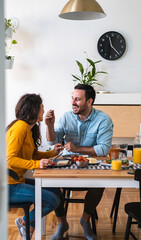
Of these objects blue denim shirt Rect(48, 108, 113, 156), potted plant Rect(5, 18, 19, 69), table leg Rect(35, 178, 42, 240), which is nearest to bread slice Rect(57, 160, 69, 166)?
table leg Rect(35, 178, 42, 240)

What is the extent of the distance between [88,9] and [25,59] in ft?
6.94

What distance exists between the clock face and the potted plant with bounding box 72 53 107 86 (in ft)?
0.69

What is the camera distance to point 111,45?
4629 millimetres

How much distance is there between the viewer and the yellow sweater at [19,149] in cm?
232

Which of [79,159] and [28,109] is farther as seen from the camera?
[28,109]

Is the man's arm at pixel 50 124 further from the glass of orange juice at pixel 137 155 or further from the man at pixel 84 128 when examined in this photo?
the glass of orange juice at pixel 137 155

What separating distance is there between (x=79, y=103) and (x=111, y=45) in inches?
73.8

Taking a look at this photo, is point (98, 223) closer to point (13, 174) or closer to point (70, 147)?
point (70, 147)

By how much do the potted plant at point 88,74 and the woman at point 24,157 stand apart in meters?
1.90

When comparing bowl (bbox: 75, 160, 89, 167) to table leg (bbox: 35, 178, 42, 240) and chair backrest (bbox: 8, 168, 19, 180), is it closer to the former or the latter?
table leg (bbox: 35, 178, 42, 240)

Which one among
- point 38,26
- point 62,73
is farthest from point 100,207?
point 38,26

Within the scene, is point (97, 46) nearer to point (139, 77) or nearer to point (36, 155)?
point (139, 77)

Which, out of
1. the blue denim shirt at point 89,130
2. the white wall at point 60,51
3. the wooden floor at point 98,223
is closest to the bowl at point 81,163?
the blue denim shirt at point 89,130

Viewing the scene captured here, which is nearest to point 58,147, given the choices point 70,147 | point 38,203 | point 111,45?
point 70,147
